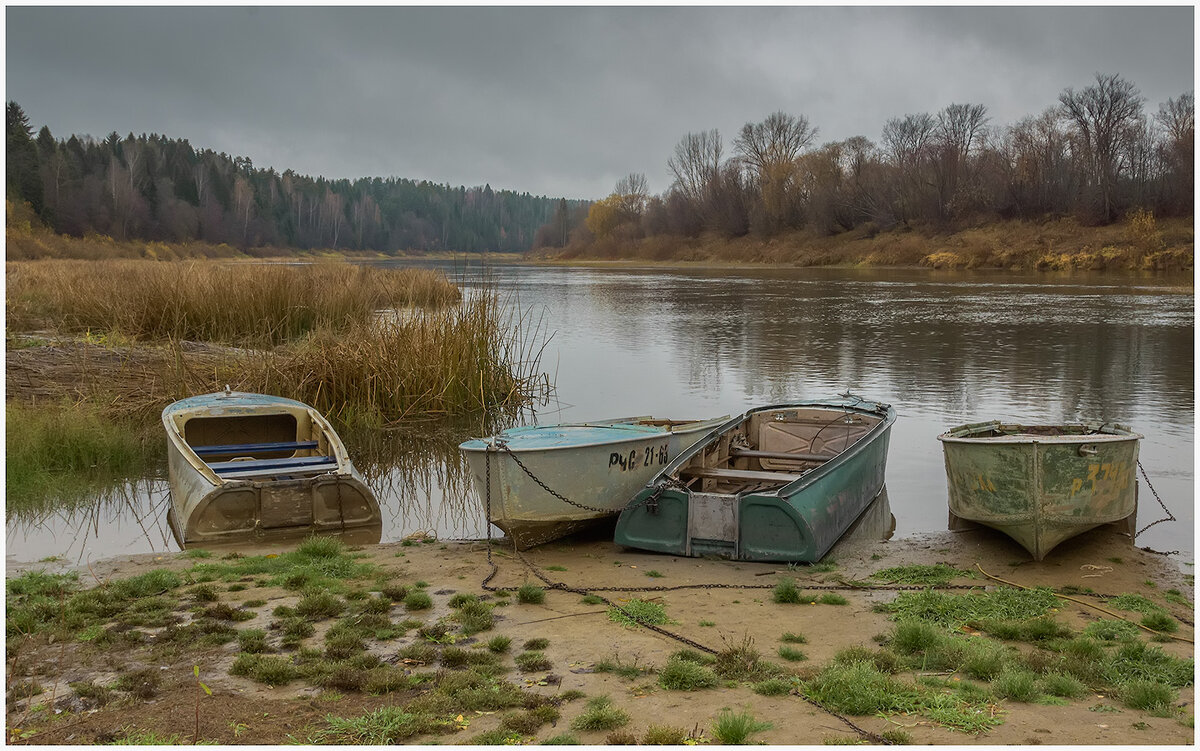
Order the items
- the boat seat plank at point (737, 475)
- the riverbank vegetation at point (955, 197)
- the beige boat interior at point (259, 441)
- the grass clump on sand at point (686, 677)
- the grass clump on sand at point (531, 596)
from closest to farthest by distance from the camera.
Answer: the grass clump on sand at point (686, 677)
the grass clump on sand at point (531, 596)
the boat seat plank at point (737, 475)
the beige boat interior at point (259, 441)
the riverbank vegetation at point (955, 197)

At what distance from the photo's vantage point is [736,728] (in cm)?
417

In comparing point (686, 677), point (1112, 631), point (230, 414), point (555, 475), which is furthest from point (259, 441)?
point (1112, 631)

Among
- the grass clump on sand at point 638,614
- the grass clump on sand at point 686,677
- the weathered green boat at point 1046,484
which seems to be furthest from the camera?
the weathered green boat at point 1046,484

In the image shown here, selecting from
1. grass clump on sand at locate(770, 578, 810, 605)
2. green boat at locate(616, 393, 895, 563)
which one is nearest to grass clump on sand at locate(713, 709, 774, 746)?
grass clump on sand at locate(770, 578, 810, 605)

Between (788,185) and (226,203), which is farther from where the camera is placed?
(226,203)

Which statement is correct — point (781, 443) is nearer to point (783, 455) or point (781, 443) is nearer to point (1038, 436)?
point (783, 455)

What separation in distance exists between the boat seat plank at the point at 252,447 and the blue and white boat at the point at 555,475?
8.81ft

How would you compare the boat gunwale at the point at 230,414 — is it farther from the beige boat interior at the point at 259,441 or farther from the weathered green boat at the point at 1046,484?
the weathered green boat at the point at 1046,484

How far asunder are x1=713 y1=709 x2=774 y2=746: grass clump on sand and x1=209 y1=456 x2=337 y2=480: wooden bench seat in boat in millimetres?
5678

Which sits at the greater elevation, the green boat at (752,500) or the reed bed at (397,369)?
the reed bed at (397,369)

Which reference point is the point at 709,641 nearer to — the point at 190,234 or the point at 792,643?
the point at 792,643

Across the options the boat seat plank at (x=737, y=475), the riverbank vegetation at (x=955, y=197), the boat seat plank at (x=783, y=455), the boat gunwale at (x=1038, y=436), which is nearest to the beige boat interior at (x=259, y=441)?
the boat seat plank at (x=737, y=475)

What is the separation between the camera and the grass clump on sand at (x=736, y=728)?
4148mm

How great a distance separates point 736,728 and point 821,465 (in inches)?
179
